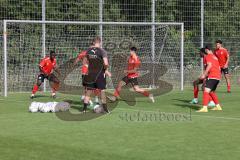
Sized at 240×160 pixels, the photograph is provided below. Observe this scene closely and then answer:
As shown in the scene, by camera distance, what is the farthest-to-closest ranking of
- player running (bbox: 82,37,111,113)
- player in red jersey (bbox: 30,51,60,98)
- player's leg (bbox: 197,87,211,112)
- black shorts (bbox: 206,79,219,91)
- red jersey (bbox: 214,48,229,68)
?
red jersey (bbox: 214,48,229,68) < player in red jersey (bbox: 30,51,60,98) < black shorts (bbox: 206,79,219,91) < player's leg (bbox: 197,87,211,112) < player running (bbox: 82,37,111,113)

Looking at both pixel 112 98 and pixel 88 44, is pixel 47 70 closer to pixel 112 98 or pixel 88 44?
pixel 112 98

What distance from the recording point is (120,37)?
93.0 feet

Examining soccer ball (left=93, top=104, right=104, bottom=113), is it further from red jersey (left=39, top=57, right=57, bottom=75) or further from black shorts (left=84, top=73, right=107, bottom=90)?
red jersey (left=39, top=57, right=57, bottom=75)

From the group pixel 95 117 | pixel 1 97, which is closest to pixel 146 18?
pixel 1 97

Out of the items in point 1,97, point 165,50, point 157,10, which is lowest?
point 1,97

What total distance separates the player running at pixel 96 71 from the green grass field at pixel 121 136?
81 cm

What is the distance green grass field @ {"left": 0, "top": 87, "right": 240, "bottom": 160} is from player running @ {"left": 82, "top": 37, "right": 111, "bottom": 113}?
0.81 metres

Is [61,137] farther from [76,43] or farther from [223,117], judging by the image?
[76,43]

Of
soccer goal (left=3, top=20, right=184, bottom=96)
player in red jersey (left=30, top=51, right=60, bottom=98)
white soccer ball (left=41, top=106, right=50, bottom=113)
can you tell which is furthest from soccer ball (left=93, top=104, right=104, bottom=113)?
soccer goal (left=3, top=20, right=184, bottom=96)

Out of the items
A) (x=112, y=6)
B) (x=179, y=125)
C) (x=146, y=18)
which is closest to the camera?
(x=179, y=125)

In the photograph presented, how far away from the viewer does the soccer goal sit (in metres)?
25.6

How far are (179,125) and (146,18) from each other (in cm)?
1654

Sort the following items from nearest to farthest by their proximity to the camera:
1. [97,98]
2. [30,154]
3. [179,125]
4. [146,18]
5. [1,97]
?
1. [30,154]
2. [179,125]
3. [97,98]
4. [1,97]
5. [146,18]

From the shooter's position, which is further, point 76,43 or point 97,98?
point 76,43
